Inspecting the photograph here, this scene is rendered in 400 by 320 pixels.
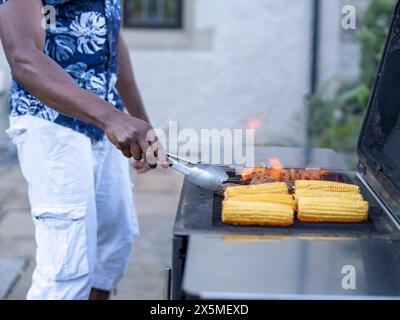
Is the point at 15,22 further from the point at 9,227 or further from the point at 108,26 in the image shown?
the point at 9,227

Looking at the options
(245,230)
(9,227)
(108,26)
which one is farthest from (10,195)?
(245,230)

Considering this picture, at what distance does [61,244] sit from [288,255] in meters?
1.12

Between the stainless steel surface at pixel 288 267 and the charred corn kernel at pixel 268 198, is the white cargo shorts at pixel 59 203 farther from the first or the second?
the stainless steel surface at pixel 288 267

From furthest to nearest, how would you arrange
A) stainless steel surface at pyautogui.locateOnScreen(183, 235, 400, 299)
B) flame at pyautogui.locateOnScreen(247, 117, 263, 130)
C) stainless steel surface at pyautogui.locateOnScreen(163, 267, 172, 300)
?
flame at pyautogui.locateOnScreen(247, 117, 263, 130) < stainless steel surface at pyautogui.locateOnScreen(163, 267, 172, 300) < stainless steel surface at pyautogui.locateOnScreen(183, 235, 400, 299)

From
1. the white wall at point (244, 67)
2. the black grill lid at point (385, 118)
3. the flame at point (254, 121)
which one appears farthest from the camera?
the flame at point (254, 121)

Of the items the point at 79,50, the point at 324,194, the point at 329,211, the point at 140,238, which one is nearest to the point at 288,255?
the point at 329,211

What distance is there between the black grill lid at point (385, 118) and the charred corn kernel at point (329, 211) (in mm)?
409

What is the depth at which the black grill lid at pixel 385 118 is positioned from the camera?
9.07 ft

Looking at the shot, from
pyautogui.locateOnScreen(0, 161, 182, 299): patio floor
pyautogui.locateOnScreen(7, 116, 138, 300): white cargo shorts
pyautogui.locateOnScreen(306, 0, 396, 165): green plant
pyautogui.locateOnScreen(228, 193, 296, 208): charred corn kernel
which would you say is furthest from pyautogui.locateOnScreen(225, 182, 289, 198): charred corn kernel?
pyautogui.locateOnScreen(306, 0, 396, 165): green plant

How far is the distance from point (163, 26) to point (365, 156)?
17.1 ft

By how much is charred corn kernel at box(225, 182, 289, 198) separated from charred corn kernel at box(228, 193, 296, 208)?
0.04 meters

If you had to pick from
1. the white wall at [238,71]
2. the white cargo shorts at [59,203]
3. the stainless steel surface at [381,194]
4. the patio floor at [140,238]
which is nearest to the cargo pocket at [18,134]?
the white cargo shorts at [59,203]

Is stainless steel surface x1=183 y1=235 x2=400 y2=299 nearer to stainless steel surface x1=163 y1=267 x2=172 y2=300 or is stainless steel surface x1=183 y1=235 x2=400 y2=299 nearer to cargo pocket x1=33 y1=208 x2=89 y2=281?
stainless steel surface x1=163 y1=267 x2=172 y2=300

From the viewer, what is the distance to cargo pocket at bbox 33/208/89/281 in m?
2.77
